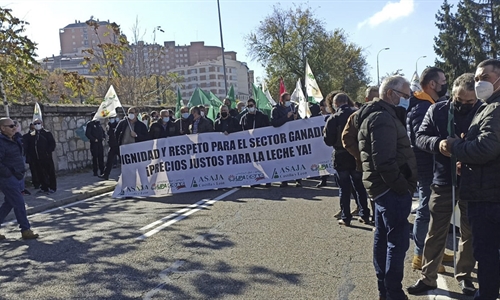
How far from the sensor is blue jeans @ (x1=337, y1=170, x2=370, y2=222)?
7.34 m

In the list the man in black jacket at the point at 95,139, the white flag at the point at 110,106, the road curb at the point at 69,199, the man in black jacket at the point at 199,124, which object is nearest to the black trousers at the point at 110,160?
the man in black jacket at the point at 95,139

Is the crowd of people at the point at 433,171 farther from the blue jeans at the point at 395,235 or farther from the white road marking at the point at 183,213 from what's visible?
the white road marking at the point at 183,213

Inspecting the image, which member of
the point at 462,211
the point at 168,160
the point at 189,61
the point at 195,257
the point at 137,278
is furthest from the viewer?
the point at 189,61

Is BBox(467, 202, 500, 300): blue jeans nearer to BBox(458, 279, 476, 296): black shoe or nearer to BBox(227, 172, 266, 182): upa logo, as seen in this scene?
BBox(458, 279, 476, 296): black shoe

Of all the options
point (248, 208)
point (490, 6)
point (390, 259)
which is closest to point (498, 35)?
point (490, 6)

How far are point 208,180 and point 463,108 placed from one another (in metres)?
7.79

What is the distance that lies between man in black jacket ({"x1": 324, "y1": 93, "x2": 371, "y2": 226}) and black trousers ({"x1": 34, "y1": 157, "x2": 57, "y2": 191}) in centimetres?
817

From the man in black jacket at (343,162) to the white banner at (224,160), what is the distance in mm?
3681

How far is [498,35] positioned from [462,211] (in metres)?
54.6

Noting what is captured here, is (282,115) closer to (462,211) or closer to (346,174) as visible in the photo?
(346,174)

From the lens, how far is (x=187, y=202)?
32.9 feet

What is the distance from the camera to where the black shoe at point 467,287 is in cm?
444

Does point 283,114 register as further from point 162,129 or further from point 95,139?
point 95,139

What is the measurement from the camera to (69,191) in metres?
12.5
